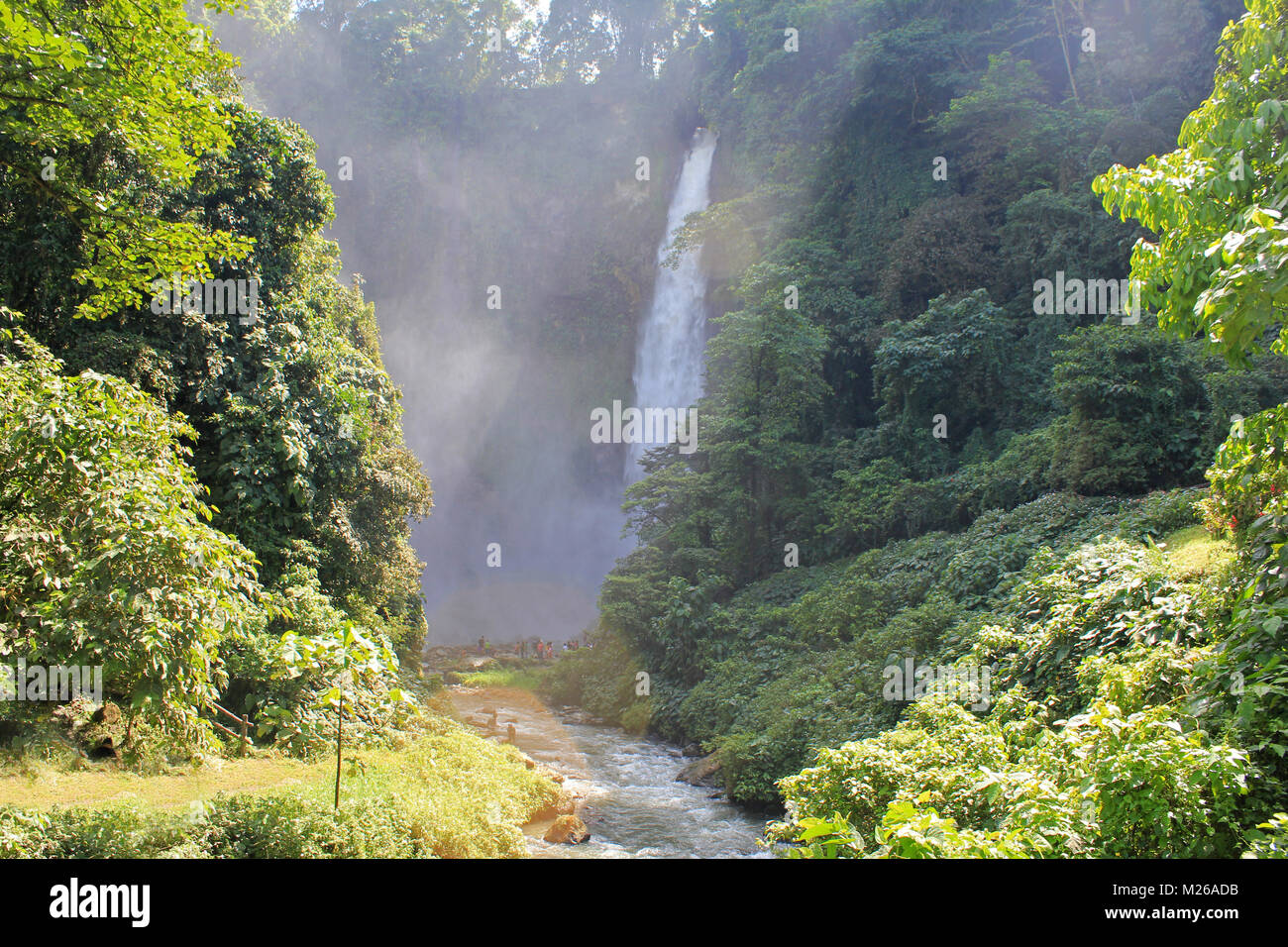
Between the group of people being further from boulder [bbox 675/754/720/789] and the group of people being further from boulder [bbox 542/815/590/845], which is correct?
boulder [bbox 542/815/590/845]

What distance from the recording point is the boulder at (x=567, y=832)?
35.5 feet

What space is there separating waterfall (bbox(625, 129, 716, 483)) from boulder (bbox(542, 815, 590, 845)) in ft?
68.8

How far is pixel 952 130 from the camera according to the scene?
82.4 feet

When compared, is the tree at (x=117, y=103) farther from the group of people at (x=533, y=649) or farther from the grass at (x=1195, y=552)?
the group of people at (x=533, y=649)

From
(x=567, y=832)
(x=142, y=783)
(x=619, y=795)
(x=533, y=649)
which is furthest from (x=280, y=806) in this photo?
(x=533, y=649)

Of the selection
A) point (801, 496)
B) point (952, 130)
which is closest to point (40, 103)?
point (801, 496)

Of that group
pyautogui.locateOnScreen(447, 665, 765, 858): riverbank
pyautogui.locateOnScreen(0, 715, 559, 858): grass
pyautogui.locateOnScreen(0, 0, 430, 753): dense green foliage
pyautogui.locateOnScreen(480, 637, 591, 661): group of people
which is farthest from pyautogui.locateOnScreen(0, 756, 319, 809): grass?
pyautogui.locateOnScreen(480, 637, 591, 661): group of people

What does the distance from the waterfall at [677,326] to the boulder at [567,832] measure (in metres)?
21.0

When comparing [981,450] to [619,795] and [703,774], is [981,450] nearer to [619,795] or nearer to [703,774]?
[703,774]

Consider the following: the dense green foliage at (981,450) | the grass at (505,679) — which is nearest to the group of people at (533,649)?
the grass at (505,679)

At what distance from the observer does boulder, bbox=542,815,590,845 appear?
426 inches

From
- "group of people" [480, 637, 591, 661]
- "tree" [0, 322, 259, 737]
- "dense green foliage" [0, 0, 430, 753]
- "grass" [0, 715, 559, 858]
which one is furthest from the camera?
"group of people" [480, 637, 591, 661]

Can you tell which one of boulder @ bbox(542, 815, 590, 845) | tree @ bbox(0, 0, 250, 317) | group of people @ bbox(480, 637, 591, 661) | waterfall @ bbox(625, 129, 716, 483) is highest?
waterfall @ bbox(625, 129, 716, 483)

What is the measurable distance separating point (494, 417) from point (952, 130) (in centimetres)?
2664
